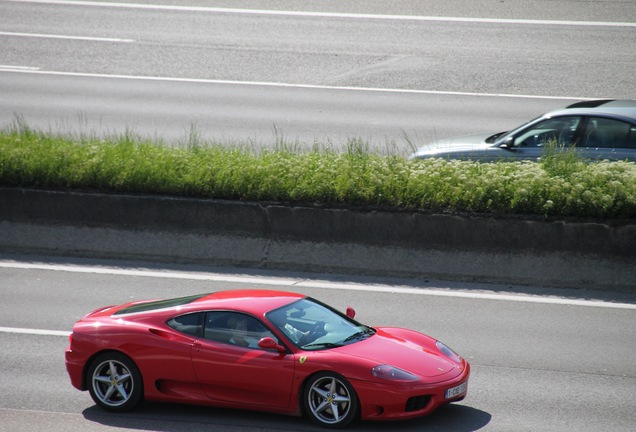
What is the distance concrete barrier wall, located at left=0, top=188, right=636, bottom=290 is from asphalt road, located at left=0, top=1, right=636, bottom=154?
11.9ft

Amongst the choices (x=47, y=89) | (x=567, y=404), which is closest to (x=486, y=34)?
(x=47, y=89)

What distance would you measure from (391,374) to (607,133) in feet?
27.1

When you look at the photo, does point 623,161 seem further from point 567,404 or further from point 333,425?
point 333,425

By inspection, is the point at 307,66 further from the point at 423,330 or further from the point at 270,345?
the point at 270,345

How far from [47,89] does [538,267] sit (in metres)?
14.0

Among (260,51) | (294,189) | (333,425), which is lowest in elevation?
(333,425)

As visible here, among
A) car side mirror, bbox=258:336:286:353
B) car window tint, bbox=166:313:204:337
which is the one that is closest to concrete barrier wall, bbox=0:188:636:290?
car window tint, bbox=166:313:204:337

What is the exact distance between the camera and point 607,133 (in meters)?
14.9

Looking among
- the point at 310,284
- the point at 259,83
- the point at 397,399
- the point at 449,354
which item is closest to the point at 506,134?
the point at 310,284

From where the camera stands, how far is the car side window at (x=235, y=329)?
8641 millimetres

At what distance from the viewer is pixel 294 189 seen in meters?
14.3

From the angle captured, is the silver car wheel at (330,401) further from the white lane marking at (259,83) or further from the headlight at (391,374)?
the white lane marking at (259,83)

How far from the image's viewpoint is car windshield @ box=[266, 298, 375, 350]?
8648mm

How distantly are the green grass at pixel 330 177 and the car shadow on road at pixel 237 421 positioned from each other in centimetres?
538
